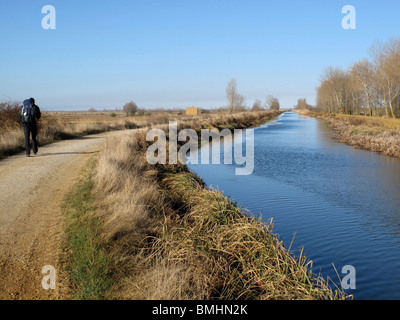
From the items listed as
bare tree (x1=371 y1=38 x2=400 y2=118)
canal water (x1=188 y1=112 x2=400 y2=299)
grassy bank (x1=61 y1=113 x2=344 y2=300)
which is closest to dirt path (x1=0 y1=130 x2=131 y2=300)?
grassy bank (x1=61 y1=113 x2=344 y2=300)

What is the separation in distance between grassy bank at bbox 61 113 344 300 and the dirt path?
1.12 feet

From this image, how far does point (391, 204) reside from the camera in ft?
33.8

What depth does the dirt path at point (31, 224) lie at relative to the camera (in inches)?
172

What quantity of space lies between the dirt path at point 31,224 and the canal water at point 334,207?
4.18 m

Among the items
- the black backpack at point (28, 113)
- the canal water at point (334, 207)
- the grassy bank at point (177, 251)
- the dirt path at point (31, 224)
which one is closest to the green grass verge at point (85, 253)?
the grassy bank at point (177, 251)

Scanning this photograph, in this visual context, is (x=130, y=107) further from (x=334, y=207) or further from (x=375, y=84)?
(x=334, y=207)

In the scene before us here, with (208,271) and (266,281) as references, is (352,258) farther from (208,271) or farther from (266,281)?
(208,271)

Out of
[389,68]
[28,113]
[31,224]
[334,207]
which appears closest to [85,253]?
[31,224]

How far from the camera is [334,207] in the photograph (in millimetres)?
9961

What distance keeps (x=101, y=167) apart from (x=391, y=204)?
7930mm

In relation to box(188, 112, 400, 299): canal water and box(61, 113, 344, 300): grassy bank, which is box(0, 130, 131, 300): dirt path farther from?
box(188, 112, 400, 299): canal water

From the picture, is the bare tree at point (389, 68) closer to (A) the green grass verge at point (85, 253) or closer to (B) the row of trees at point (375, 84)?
(B) the row of trees at point (375, 84)

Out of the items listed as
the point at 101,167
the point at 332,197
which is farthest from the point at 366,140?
the point at 101,167

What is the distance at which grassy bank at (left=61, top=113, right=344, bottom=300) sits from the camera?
472 centimetres
